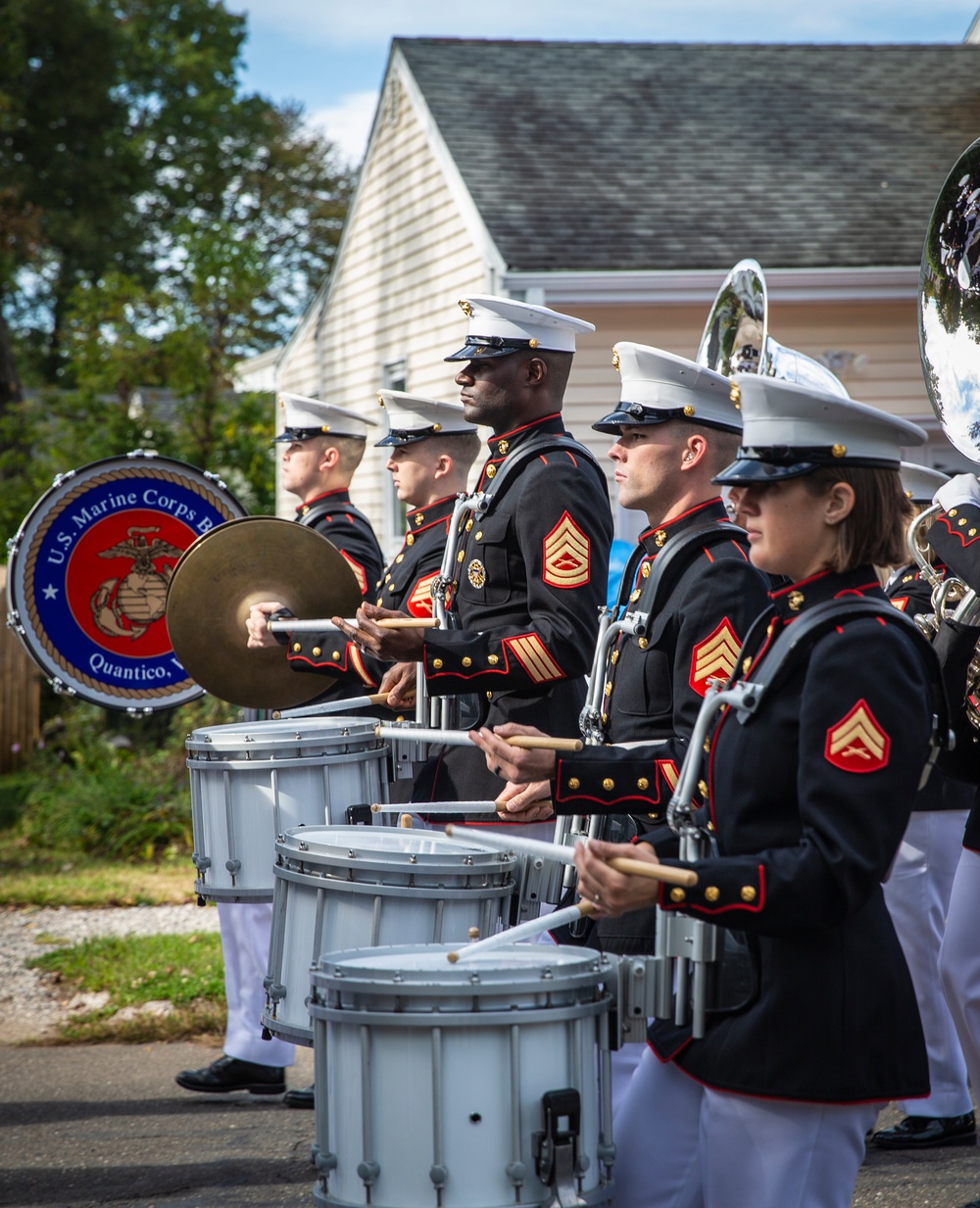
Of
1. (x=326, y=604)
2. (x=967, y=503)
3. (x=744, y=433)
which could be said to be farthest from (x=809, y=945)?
(x=326, y=604)

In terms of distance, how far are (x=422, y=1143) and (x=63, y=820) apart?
8.26 m

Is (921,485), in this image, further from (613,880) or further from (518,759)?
(613,880)

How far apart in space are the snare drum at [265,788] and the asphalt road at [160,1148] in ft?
3.03

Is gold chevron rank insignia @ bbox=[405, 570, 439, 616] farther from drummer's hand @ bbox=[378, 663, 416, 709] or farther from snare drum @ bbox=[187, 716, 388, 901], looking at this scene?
snare drum @ bbox=[187, 716, 388, 901]

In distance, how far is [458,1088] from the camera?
7.29ft

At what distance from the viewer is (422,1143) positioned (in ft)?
7.29

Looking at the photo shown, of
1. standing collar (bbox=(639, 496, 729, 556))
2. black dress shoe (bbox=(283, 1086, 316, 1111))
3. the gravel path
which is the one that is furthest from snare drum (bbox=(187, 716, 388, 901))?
the gravel path

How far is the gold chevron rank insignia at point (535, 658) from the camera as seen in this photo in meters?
3.72

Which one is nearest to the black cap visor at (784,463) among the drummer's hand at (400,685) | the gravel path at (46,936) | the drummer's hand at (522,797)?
the drummer's hand at (522,797)

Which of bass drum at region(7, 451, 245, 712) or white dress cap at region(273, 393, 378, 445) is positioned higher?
white dress cap at region(273, 393, 378, 445)

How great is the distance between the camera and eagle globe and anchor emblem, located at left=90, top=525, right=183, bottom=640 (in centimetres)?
535

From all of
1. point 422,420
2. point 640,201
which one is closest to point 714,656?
point 422,420

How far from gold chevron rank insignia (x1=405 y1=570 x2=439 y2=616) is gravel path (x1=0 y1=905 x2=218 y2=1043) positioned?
8.72 ft

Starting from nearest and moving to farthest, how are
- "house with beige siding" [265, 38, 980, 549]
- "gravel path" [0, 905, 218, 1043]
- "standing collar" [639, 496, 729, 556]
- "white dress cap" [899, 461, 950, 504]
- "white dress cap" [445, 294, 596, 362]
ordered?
1. "standing collar" [639, 496, 729, 556]
2. "white dress cap" [445, 294, 596, 362]
3. "white dress cap" [899, 461, 950, 504]
4. "gravel path" [0, 905, 218, 1043]
5. "house with beige siding" [265, 38, 980, 549]
